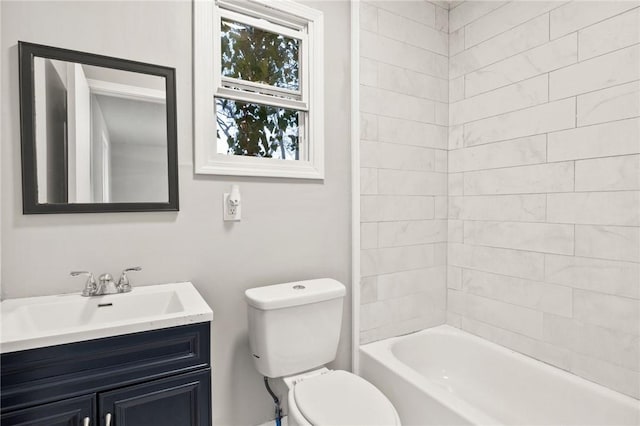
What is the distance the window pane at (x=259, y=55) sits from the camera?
1716mm

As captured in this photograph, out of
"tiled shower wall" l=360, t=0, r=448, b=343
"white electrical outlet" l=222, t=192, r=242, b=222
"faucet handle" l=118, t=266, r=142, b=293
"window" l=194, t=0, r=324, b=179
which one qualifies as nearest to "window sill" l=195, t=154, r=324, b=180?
"window" l=194, t=0, r=324, b=179

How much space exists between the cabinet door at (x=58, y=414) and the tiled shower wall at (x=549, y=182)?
199cm

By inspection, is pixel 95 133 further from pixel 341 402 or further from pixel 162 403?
pixel 341 402

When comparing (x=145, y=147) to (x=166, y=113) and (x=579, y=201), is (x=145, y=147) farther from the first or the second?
(x=579, y=201)

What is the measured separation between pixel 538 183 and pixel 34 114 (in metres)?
2.27

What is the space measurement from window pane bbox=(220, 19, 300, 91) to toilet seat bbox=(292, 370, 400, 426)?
1465 mm

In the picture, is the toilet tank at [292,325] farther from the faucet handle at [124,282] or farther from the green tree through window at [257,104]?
the green tree through window at [257,104]

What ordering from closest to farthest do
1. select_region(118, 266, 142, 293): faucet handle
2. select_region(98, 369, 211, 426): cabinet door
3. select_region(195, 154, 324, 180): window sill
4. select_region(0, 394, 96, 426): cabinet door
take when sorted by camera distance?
1. select_region(0, 394, 96, 426): cabinet door
2. select_region(98, 369, 211, 426): cabinet door
3. select_region(118, 266, 142, 293): faucet handle
4. select_region(195, 154, 324, 180): window sill

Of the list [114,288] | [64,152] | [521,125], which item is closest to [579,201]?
[521,125]

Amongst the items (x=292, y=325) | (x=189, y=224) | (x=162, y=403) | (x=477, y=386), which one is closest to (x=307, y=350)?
(x=292, y=325)

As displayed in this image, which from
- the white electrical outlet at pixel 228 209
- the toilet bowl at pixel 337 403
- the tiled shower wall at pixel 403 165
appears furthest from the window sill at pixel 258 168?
the toilet bowl at pixel 337 403

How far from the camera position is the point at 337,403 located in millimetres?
1400

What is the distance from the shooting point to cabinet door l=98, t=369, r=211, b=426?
1069 millimetres

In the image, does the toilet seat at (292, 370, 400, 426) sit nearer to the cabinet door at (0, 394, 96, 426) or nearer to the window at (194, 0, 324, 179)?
the cabinet door at (0, 394, 96, 426)
